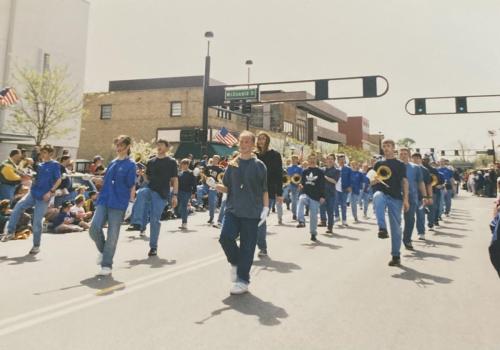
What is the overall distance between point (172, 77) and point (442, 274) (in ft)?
130

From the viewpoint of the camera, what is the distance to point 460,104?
22562 mm

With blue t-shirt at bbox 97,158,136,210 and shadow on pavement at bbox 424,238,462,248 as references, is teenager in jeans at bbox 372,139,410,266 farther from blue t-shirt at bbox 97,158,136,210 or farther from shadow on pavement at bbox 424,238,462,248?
blue t-shirt at bbox 97,158,136,210

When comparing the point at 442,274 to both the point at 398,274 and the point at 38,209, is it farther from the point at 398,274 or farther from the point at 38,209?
the point at 38,209

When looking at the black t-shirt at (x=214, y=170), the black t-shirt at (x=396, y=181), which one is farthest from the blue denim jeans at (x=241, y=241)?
the black t-shirt at (x=214, y=170)

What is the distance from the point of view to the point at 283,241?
8.49 metres

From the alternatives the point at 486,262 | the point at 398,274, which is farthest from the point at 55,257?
the point at 486,262

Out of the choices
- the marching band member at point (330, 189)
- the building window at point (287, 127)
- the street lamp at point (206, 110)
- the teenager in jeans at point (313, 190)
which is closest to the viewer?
the teenager in jeans at point (313, 190)

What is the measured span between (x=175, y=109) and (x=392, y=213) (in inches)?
1366

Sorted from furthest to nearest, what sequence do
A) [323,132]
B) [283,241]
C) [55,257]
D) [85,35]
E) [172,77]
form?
[323,132], [172,77], [85,35], [283,241], [55,257]

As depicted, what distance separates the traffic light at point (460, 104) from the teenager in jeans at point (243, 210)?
21.7 metres

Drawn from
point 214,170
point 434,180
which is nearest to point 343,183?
point 434,180

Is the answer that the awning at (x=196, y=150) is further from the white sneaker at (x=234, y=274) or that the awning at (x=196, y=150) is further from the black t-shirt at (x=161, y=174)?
the white sneaker at (x=234, y=274)

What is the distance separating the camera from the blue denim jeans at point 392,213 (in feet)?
20.3

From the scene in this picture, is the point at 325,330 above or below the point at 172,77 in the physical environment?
below
